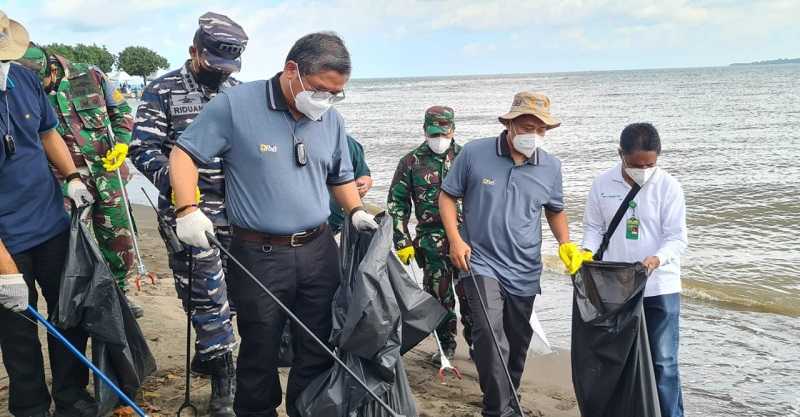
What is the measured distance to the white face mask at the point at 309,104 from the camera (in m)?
2.66

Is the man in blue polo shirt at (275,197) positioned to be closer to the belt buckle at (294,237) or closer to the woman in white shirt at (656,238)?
the belt buckle at (294,237)

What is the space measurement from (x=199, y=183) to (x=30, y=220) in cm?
81

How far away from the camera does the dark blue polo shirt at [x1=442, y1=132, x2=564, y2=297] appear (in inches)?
143

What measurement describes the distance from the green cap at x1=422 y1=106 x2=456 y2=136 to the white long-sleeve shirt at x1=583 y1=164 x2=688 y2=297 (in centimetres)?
140

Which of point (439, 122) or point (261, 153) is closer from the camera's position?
point (261, 153)

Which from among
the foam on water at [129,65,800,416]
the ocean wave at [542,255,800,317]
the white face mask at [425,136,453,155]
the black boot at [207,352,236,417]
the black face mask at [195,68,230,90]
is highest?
the black face mask at [195,68,230,90]

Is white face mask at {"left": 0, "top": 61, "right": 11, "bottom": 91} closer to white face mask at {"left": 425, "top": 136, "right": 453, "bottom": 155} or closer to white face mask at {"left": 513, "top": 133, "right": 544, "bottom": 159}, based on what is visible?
Result: white face mask at {"left": 513, "top": 133, "right": 544, "bottom": 159}

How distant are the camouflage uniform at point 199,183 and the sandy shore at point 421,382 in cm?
45

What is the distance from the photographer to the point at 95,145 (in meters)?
4.37

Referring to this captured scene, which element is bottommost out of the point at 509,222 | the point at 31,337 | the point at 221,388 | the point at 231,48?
the point at 221,388

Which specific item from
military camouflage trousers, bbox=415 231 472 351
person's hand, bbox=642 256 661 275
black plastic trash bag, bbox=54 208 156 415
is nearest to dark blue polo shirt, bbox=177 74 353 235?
black plastic trash bag, bbox=54 208 156 415

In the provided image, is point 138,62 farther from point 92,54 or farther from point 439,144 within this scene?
point 439,144

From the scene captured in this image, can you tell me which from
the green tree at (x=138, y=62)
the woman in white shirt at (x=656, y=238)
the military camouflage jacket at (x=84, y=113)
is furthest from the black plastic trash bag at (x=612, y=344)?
the green tree at (x=138, y=62)

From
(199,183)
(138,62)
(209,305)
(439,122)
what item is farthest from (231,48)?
(138,62)
